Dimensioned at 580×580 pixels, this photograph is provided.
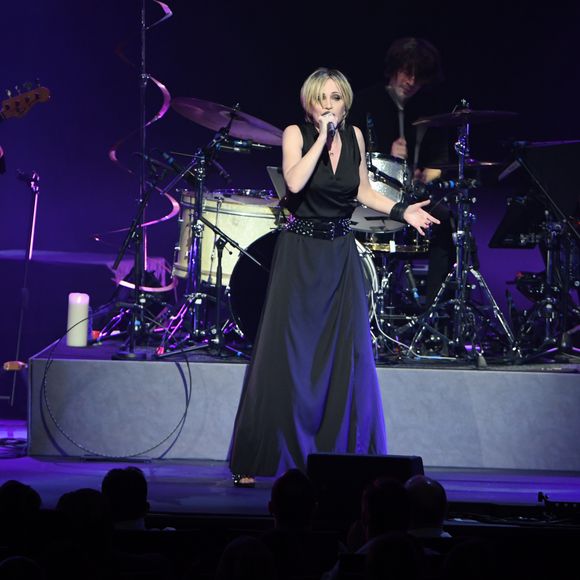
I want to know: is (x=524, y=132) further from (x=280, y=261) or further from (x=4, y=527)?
(x=4, y=527)

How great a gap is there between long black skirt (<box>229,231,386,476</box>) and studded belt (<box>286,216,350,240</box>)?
3 centimetres

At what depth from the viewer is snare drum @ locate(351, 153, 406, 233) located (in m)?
7.44

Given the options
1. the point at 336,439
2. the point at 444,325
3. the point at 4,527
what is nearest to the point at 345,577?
the point at 4,527

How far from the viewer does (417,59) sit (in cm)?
822

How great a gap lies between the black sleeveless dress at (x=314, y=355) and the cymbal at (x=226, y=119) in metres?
1.75

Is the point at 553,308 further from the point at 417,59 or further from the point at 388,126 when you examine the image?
the point at 417,59

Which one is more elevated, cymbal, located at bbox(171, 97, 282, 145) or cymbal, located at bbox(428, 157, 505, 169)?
cymbal, located at bbox(171, 97, 282, 145)

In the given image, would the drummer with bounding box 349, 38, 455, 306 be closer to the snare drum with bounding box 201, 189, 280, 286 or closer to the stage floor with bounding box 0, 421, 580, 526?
the snare drum with bounding box 201, 189, 280, 286

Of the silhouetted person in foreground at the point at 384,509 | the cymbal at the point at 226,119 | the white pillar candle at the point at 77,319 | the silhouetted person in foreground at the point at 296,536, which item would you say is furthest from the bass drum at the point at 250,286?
the silhouetted person in foreground at the point at 384,509

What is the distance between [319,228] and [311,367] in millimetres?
718

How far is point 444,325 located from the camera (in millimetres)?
7770

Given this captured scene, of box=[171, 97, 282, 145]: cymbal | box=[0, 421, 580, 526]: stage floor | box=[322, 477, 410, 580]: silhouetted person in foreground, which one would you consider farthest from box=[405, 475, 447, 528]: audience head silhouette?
box=[171, 97, 282, 145]: cymbal

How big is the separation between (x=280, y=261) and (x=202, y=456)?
152 cm

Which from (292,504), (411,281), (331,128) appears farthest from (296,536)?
(411,281)
